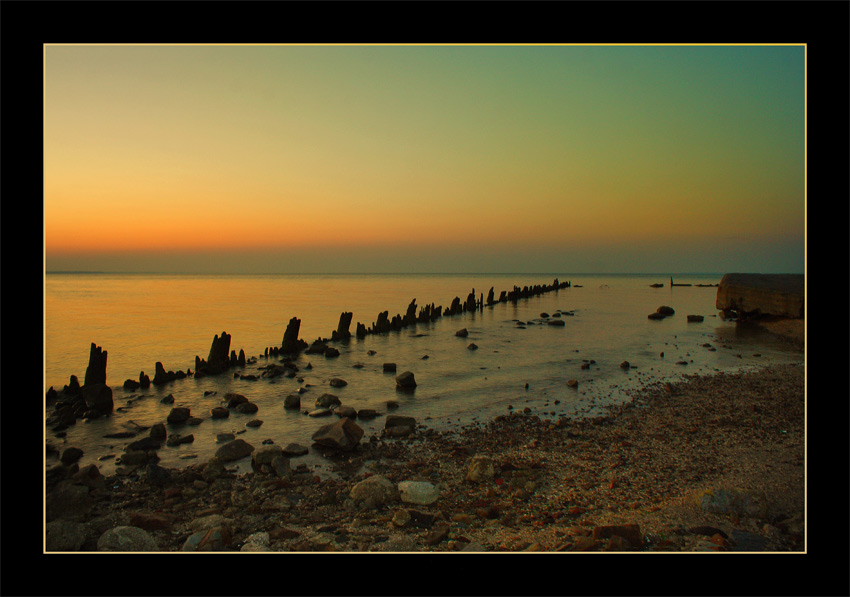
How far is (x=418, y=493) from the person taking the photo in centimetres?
599

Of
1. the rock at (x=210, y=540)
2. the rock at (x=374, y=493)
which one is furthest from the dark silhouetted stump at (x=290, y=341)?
the rock at (x=210, y=540)

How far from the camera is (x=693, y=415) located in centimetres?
→ 992

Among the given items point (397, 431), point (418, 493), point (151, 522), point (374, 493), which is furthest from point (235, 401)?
point (418, 493)

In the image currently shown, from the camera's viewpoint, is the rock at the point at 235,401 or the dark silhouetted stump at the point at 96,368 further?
the dark silhouetted stump at the point at 96,368

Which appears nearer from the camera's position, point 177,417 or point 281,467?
point 281,467

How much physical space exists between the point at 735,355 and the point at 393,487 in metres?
17.6

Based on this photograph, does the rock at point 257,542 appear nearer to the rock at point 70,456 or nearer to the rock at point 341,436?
the rock at point 341,436

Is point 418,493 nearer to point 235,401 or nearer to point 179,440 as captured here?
point 179,440

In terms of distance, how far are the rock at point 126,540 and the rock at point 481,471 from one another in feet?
13.4

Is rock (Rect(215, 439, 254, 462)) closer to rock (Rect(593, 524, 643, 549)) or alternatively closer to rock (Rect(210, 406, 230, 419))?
rock (Rect(210, 406, 230, 419))

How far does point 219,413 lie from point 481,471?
24.5 feet

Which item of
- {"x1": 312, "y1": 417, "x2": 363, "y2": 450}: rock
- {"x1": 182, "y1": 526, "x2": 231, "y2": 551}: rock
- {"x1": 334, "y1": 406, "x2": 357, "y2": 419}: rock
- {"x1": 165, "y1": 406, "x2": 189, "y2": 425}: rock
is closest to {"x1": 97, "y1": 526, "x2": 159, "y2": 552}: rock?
{"x1": 182, "y1": 526, "x2": 231, "y2": 551}: rock

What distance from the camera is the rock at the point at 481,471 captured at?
6740 mm

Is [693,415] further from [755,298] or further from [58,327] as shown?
[58,327]
